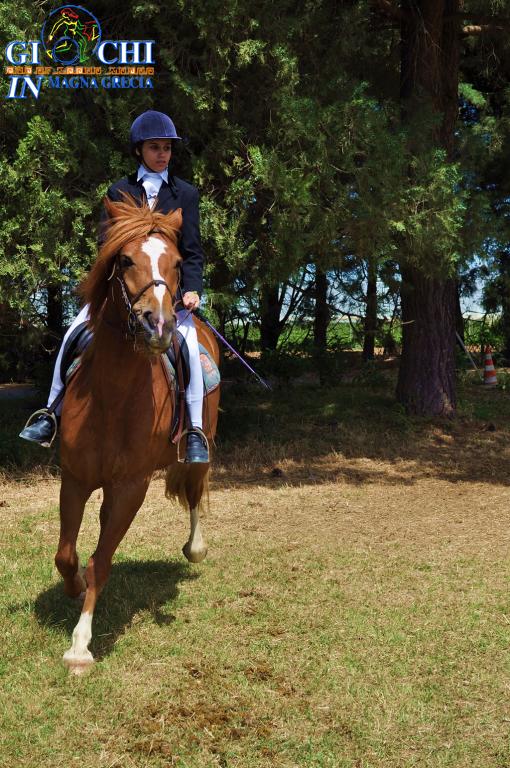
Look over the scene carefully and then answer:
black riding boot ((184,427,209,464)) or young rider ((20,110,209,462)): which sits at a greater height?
young rider ((20,110,209,462))

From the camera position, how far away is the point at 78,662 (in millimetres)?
4207

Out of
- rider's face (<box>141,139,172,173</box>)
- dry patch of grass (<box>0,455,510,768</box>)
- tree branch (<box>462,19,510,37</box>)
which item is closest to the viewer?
dry patch of grass (<box>0,455,510,768</box>)

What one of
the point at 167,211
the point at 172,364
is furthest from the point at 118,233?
the point at 172,364

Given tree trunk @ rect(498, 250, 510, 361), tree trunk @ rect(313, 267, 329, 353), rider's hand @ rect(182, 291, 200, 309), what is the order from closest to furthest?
rider's hand @ rect(182, 291, 200, 309) → tree trunk @ rect(313, 267, 329, 353) → tree trunk @ rect(498, 250, 510, 361)

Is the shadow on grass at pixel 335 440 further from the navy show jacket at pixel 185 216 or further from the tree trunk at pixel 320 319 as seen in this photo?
the navy show jacket at pixel 185 216

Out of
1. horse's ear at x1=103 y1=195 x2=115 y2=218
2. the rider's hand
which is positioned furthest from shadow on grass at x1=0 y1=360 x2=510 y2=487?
horse's ear at x1=103 y1=195 x2=115 y2=218

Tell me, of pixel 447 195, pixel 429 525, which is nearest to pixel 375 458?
pixel 429 525

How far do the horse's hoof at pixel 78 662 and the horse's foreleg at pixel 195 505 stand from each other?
67.8 inches

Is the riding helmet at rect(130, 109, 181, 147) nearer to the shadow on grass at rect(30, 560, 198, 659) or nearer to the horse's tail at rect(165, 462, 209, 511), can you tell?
the horse's tail at rect(165, 462, 209, 511)

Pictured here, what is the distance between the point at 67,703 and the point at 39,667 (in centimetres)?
45

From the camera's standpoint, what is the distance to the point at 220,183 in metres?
8.98

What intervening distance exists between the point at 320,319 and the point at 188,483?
8.91 m

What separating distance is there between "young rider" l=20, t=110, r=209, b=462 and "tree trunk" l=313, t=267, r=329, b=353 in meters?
8.46

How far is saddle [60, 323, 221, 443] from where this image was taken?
4.69 metres
